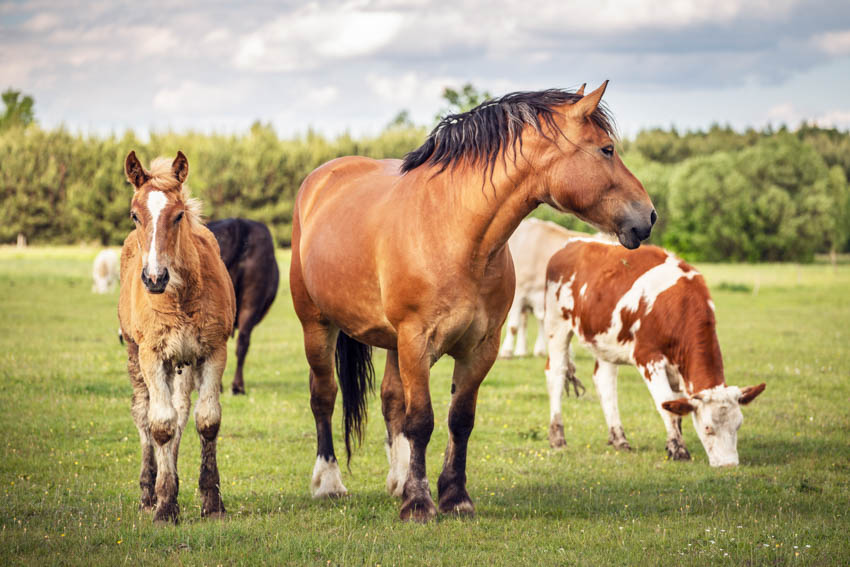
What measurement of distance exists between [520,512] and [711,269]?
1858 inches

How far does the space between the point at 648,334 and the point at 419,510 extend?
153 inches

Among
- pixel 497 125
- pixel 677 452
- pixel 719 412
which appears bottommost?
pixel 677 452

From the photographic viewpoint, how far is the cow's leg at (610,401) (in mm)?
9180

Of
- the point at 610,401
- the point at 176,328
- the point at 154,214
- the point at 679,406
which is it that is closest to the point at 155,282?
the point at 154,214

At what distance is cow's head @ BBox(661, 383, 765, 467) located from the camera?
26.2ft

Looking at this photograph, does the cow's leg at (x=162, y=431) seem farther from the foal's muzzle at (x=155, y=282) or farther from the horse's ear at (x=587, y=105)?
the horse's ear at (x=587, y=105)

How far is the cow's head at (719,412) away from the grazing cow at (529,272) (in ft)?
26.8

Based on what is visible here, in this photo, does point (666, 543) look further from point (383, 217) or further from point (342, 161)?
point (342, 161)

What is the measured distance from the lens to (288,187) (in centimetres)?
5550

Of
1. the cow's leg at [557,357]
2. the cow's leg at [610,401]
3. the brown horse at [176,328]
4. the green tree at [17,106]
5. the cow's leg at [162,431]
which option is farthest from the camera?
the green tree at [17,106]

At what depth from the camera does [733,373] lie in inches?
553

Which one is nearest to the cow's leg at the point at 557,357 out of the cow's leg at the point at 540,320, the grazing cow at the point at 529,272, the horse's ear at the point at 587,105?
the horse's ear at the point at 587,105

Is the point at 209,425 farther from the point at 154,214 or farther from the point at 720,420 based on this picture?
the point at 720,420

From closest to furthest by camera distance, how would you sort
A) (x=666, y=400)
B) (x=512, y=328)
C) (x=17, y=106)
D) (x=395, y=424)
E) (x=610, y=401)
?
(x=395, y=424) → (x=666, y=400) → (x=610, y=401) → (x=512, y=328) → (x=17, y=106)
